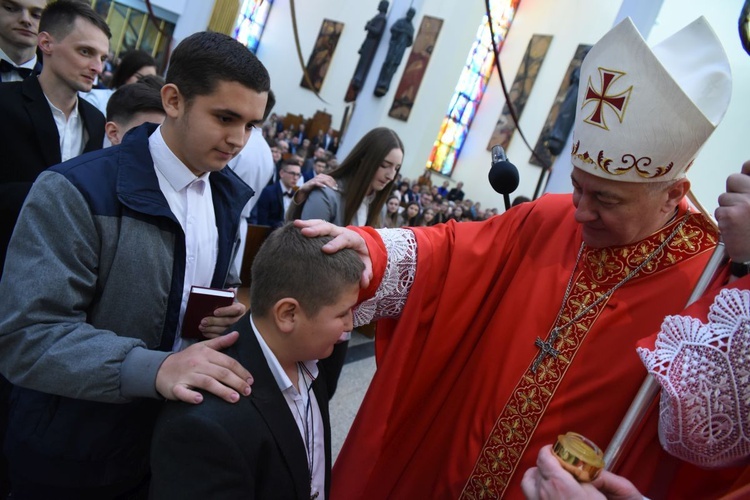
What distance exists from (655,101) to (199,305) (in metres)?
1.24

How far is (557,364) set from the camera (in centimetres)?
142

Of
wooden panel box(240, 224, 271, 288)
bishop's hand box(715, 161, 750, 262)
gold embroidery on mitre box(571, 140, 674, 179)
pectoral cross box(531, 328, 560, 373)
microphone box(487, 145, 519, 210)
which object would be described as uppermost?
gold embroidery on mitre box(571, 140, 674, 179)

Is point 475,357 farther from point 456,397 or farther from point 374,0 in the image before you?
point 374,0

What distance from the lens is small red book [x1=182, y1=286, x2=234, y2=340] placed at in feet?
4.14

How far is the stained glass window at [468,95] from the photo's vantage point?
15258 mm

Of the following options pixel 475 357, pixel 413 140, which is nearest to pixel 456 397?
pixel 475 357

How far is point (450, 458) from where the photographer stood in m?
1.49

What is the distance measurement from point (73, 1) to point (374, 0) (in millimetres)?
14136

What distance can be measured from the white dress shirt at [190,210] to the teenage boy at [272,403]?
0.23 meters

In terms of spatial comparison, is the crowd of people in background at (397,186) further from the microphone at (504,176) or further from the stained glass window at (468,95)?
the microphone at (504,176)

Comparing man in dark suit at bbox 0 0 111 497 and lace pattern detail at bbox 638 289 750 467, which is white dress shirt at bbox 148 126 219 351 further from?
lace pattern detail at bbox 638 289 750 467

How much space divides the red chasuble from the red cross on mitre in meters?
0.29

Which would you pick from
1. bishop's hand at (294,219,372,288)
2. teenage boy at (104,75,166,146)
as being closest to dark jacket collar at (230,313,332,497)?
bishop's hand at (294,219,372,288)

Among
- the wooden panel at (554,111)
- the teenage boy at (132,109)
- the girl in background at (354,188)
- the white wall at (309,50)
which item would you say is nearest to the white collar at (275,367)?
the teenage boy at (132,109)
